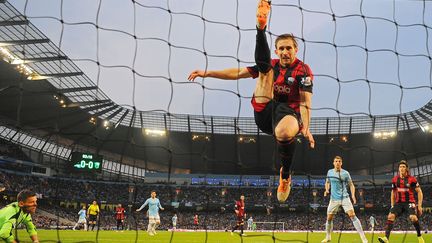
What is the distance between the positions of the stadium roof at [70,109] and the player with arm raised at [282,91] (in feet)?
44.7

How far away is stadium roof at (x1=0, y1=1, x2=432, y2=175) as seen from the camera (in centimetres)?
2755

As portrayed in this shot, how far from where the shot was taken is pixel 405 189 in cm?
918

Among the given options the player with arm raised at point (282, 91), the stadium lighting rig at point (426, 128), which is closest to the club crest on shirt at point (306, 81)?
the player with arm raised at point (282, 91)

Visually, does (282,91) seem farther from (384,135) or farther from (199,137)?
(199,137)

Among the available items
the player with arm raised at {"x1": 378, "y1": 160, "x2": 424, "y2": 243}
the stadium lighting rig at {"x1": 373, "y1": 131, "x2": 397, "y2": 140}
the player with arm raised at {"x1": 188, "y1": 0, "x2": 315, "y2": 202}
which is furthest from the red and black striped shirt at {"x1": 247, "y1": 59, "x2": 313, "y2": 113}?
the stadium lighting rig at {"x1": 373, "y1": 131, "x2": 397, "y2": 140}

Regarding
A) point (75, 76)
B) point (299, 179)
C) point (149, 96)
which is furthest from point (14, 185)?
point (299, 179)

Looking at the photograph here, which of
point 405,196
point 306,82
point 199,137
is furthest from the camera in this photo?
point 199,137

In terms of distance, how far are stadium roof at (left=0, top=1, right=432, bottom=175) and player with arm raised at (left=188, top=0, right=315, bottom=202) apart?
44.7 feet

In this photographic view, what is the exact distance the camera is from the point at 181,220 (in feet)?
152

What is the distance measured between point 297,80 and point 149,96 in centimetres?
5119

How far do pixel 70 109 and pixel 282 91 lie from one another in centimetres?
3495

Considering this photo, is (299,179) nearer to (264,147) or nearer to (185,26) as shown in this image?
(264,147)

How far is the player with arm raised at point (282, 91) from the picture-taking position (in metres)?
4.68

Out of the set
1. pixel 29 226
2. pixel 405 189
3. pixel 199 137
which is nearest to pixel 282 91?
pixel 29 226
